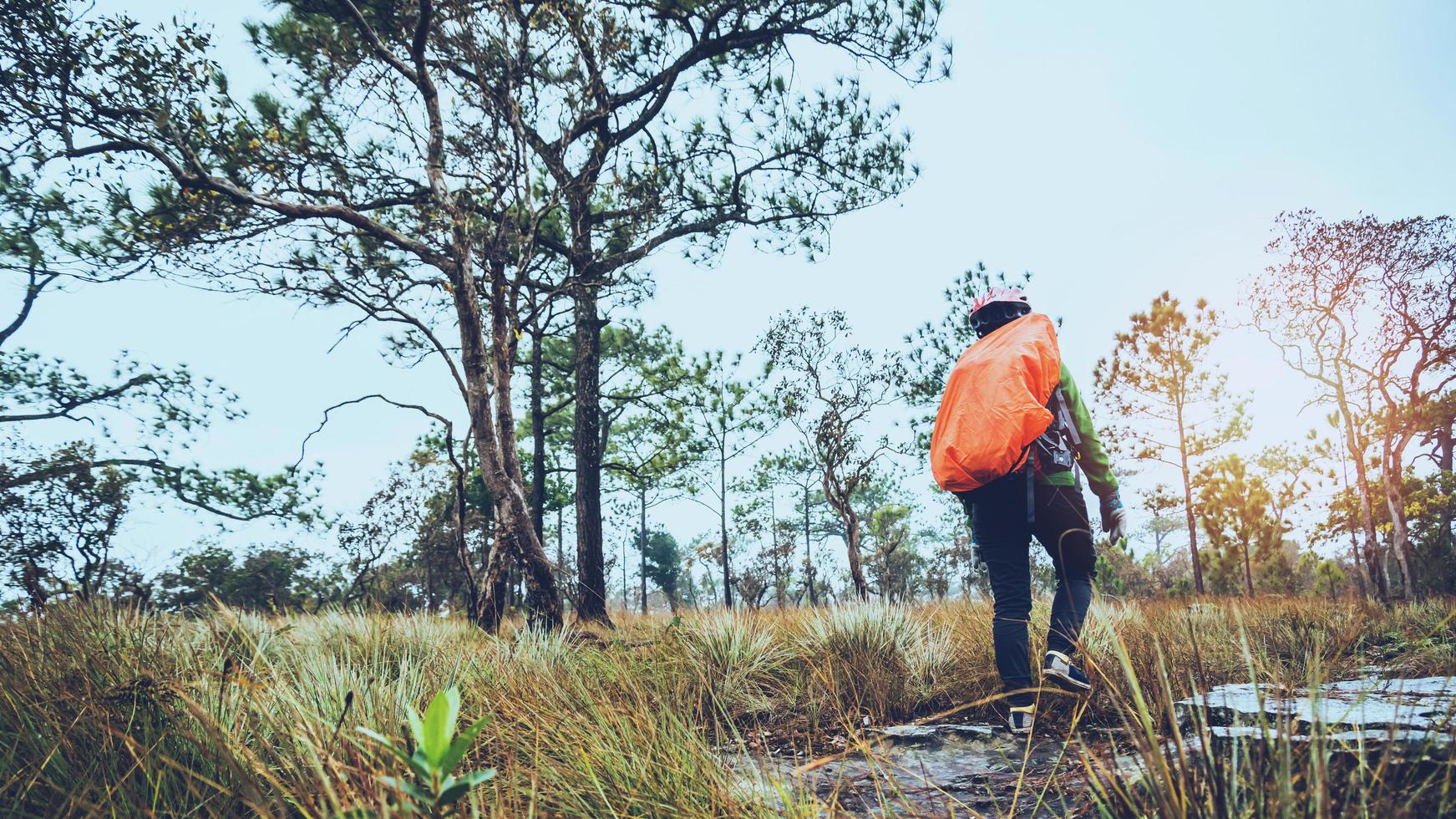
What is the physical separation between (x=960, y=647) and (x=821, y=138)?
24.4ft

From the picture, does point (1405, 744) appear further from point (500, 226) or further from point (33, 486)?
point (33, 486)

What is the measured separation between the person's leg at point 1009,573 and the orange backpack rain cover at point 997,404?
0.16m

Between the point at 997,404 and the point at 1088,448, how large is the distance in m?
0.68

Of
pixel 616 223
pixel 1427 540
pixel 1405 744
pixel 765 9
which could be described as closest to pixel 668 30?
pixel 765 9

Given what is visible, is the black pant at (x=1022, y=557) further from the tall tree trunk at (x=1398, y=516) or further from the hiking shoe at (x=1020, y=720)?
the tall tree trunk at (x=1398, y=516)

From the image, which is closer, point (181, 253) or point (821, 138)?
point (181, 253)

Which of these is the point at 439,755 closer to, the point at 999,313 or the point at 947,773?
the point at 947,773

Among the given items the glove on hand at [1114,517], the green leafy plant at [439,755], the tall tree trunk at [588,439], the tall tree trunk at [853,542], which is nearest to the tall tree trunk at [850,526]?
the tall tree trunk at [853,542]

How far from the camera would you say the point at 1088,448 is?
322 centimetres

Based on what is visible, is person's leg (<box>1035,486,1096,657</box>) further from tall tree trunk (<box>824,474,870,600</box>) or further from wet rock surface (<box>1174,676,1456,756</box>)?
tall tree trunk (<box>824,474,870,600</box>)

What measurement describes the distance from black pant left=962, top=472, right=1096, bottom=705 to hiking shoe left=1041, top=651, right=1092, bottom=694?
7 cm

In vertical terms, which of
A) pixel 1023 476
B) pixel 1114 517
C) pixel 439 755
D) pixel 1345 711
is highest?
pixel 1023 476

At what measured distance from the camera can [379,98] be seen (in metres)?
6.67

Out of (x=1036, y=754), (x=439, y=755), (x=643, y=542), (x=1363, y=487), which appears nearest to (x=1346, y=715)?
(x=439, y=755)
